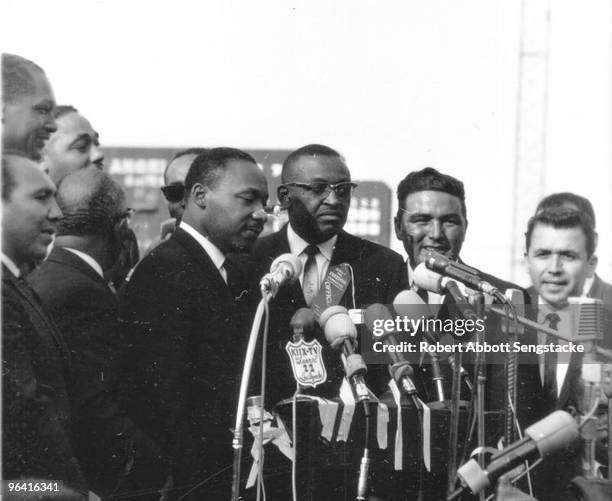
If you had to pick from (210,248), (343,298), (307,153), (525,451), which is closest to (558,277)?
(343,298)

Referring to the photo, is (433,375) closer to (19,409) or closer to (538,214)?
(538,214)

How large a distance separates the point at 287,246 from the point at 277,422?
90 cm

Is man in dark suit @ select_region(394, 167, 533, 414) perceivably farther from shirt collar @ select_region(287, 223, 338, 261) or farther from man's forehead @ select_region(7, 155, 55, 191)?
man's forehead @ select_region(7, 155, 55, 191)

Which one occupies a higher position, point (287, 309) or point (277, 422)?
point (287, 309)

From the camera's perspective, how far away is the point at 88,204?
3.15m

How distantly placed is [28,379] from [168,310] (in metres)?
0.70

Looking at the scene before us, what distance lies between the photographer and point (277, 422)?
2.84 metres

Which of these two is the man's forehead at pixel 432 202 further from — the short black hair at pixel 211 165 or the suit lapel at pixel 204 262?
the suit lapel at pixel 204 262

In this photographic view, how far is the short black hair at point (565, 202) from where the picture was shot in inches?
151

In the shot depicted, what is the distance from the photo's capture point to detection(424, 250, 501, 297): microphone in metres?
2.68

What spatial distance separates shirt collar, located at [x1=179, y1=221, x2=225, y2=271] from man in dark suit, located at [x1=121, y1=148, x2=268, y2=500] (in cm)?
3

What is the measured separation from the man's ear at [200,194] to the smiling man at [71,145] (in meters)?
0.58

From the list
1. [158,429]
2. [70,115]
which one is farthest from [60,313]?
[70,115]

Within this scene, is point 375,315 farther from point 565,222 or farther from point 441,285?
point 565,222
